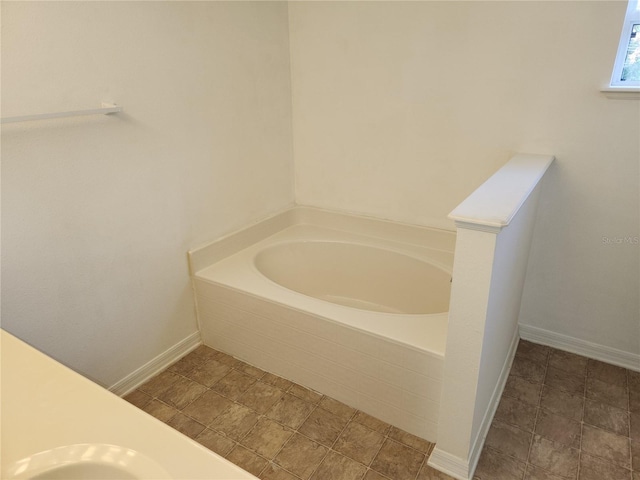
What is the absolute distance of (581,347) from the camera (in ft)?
6.91

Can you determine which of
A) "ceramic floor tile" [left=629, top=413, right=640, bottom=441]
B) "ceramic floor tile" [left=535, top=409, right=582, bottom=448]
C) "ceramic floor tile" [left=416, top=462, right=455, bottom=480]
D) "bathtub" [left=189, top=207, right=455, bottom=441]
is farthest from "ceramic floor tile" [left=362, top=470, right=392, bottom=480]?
"ceramic floor tile" [left=629, top=413, right=640, bottom=441]

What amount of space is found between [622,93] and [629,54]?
19cm

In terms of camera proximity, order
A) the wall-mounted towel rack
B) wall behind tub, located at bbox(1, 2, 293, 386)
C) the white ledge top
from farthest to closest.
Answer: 1. wall behind tub, located at bbox(1, 2, 293, 386)
2. the wall-mounted towel rack
3. the white ledge top

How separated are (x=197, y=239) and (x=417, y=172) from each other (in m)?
1.19

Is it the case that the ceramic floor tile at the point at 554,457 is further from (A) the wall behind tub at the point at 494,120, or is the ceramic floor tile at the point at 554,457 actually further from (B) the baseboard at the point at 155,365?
(B) the baseboard at the point at 155,365

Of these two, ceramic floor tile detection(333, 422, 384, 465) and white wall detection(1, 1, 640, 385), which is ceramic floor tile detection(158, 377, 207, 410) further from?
ceramic floor tile detection(333, 422, 384, 465)

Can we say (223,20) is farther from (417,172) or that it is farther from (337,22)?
(417,172)

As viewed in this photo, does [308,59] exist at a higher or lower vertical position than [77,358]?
higher

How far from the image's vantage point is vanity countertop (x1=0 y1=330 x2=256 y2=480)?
73cm

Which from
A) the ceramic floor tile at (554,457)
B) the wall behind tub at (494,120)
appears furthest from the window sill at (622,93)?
the ceramic floor tile at (554,457)

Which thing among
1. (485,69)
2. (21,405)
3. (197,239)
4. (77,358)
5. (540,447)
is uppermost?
(485,69)

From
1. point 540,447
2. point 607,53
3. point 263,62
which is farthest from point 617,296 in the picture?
point 263,62

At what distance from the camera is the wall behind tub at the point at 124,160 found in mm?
1435

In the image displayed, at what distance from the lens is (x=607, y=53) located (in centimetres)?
168
